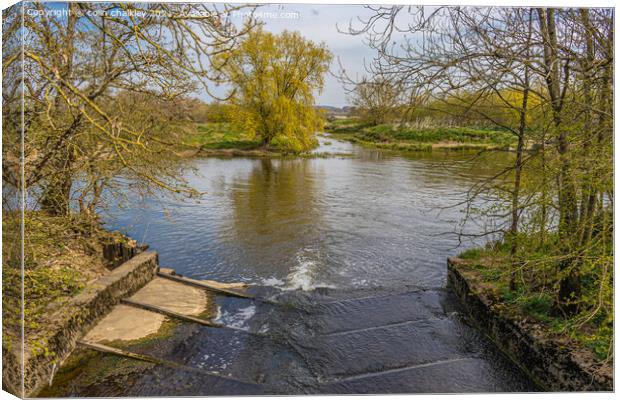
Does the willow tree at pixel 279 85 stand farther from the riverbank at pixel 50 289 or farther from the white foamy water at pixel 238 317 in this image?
the white foamy water at pixel 238 317

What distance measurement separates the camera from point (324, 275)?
7.52 m

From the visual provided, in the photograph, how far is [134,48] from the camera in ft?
18.2

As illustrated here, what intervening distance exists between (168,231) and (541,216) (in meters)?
6.52

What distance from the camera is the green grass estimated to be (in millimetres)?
7707

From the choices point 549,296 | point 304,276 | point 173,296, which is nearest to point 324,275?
point 304,276

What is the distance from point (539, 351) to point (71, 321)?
4420 millimetres

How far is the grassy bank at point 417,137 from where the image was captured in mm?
5512

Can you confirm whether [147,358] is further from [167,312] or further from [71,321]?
[167,312]

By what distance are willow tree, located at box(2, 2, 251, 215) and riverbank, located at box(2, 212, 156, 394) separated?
466 mm

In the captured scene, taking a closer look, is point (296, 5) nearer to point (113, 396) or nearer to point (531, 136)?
point (531, 136)

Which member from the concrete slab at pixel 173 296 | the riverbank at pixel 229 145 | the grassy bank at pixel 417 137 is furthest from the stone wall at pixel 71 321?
the grassy bank at pixel 417 137

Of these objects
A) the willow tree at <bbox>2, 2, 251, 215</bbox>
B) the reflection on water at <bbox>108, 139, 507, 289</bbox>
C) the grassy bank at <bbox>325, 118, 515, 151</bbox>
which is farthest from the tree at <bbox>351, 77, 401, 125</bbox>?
the reflection on water at <bbox>108, 139, 507, 289</bbox>

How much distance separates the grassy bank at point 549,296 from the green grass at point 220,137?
4.42 meters

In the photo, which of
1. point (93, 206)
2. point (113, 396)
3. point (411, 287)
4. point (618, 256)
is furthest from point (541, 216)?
point (93, 206)
